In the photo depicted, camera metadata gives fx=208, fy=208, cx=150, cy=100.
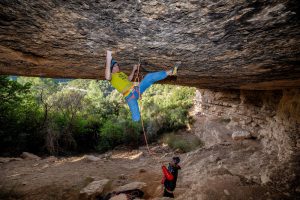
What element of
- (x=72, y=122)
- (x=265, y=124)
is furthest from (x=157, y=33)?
(x=72, y=122)

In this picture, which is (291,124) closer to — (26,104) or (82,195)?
Result: (82,195)

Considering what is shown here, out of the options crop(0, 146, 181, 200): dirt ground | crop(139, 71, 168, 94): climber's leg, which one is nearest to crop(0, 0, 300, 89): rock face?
crop(139, 71, 168, 94): climber's leg

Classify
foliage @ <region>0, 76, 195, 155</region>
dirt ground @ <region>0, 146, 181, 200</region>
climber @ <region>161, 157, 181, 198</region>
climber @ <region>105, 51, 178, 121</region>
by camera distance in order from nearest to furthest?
climber @ <region>105, 51, 178, 121</region> → climber @ <region>161, 157, 181, 198</region> → dirt ground @ <region>0, 146, 181, 200</region> → foliage @ <region>0, 76, 195, 155</region>

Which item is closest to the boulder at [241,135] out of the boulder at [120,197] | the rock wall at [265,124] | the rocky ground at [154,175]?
the rock wall at [265,124]

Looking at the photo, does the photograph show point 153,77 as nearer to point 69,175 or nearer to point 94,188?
point 94,188

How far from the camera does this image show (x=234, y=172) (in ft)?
17.9

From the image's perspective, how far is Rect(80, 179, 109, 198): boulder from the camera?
17.3 feet

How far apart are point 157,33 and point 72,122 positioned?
9870mm

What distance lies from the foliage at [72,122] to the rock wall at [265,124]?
11.2 ft

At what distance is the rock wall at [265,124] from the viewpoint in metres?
4.88

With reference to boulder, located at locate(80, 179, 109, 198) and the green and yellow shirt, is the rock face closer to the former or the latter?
the green and yellow shirt

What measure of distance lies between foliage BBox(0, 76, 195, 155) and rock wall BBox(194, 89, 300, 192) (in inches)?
134

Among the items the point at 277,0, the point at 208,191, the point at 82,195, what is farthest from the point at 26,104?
the point at 277,0

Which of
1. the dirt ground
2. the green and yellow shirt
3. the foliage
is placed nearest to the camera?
the green and yellow shirt
